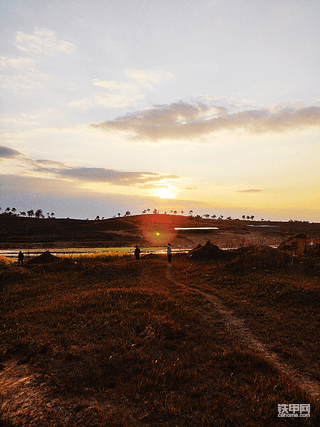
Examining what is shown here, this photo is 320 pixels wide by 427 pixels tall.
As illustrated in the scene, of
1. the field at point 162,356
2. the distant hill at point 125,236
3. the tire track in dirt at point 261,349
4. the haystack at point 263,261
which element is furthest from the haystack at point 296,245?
the tire track in dirt at point 261,349

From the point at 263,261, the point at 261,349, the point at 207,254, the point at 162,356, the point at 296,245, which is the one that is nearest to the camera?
the point at 162,356

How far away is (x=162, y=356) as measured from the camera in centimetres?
956

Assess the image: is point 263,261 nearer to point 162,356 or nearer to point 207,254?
point 207,254

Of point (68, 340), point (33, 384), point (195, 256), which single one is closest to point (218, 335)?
point (68, 340)

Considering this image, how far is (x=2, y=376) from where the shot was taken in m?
8.39

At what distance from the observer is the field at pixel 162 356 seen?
6660 millimetres

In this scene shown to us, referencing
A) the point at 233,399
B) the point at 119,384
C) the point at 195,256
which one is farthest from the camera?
the point at 195,256

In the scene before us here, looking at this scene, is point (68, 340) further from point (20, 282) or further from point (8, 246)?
point (8, 246)

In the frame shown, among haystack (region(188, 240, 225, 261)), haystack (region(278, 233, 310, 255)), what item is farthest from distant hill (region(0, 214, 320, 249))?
haystack (region(188, 240, 225, 261))

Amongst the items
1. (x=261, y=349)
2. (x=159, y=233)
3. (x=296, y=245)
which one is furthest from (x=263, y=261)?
(x=159, y=233)

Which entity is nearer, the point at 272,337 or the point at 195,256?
the point at 272,337

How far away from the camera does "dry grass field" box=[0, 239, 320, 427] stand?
21.9ft

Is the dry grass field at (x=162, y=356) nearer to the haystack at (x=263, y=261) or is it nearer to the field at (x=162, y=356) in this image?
the field at (x=162, y=356)

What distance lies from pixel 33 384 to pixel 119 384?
287cm
